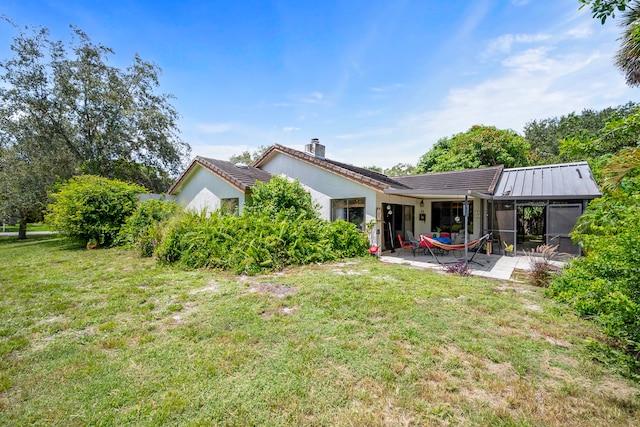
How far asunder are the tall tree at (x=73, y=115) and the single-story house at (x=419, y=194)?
762 cm

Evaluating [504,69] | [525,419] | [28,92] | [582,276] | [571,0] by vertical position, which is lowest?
[525,419]

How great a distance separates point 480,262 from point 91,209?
1770 cm

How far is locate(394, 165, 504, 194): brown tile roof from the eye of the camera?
512 inches

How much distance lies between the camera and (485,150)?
21625 millimetres

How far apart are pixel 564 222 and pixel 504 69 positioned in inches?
257

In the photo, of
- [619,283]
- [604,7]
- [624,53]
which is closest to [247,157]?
[624,53]

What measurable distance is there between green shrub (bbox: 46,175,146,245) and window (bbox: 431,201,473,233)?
1638 cm

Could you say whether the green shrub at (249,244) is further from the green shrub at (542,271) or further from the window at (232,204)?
the green shrub at (542,271)

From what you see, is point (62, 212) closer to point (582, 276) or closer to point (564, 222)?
point (582, 276)

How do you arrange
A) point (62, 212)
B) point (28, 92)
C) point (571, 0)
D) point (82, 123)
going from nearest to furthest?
point (571, 0) < point (62, 212) < point (28, 92) < point (82, 123)

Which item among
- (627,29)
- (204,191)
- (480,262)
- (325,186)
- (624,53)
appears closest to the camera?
(627,29)

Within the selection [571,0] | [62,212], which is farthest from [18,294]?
[571,0]

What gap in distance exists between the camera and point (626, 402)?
2.69m

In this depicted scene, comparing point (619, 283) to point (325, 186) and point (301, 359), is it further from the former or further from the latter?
point (325, 186)
